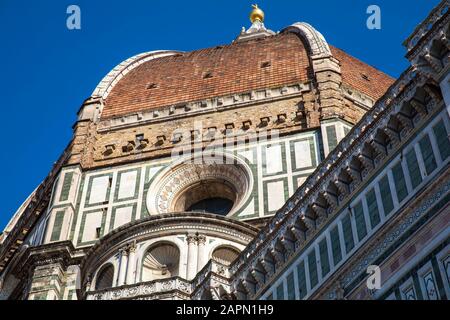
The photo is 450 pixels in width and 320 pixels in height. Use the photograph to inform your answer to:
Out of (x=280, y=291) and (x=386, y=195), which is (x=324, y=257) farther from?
(x=386, y=195)

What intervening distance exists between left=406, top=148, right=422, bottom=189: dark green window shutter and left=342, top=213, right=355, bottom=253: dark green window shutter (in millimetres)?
1742

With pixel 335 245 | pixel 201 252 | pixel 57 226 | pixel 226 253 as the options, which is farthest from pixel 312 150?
pixel 335 245

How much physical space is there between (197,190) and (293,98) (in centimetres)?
566

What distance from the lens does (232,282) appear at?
67.5 ft

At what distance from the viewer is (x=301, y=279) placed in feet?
60.1

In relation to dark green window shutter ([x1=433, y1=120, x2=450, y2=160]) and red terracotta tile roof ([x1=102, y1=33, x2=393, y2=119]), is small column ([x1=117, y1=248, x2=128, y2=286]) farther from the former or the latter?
dark green window shutter ([x1=433, y1=120, x2=450, y2=160])

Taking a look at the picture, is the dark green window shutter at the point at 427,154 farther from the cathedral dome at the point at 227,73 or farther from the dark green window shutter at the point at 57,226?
the cathedral dome at the point at 227,73

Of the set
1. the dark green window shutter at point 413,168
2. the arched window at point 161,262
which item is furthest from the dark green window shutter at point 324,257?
the arched window at point 161,262

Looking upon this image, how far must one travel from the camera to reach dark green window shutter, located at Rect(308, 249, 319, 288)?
17827mm

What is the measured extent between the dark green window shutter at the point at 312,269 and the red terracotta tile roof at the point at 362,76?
20.0 meters

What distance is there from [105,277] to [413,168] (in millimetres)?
13576

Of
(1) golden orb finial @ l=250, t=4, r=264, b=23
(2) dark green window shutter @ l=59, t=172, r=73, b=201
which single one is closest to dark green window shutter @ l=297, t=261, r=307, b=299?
(2) dark green window shutter @ l=59, t=172, r=73, b=201
